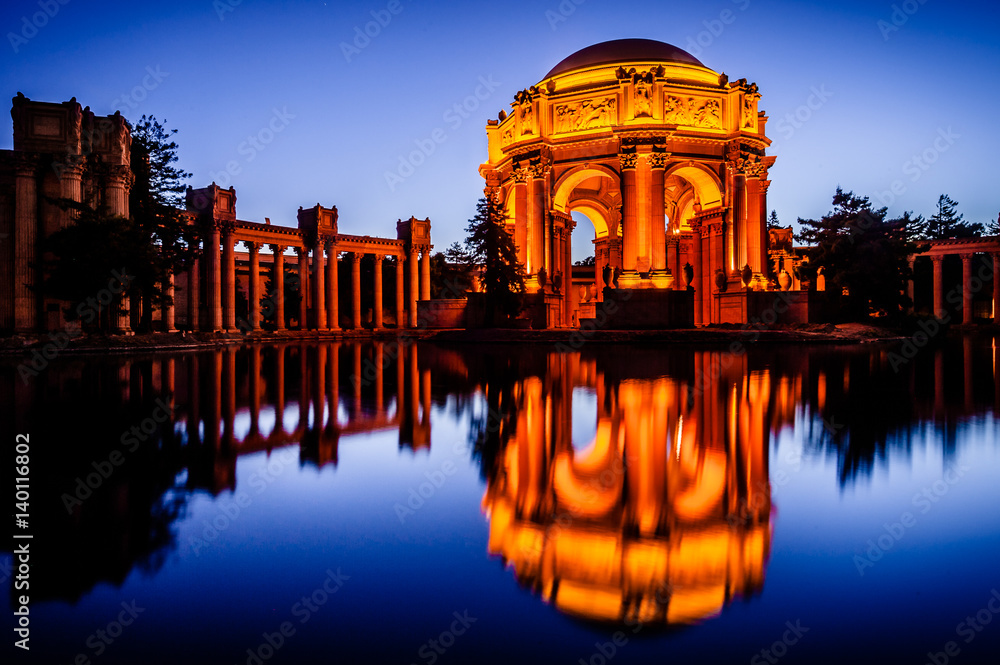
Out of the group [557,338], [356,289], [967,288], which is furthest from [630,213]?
[967,288]

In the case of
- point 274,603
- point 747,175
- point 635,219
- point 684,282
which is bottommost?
point 274,603

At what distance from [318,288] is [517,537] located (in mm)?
45210

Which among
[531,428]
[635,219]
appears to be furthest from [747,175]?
[531,428]

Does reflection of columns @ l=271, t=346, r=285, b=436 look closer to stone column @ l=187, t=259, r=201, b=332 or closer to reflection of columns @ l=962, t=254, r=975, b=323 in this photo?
stone column @ l=187, t=259, r=201, b=332

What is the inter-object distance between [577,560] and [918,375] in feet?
42.7

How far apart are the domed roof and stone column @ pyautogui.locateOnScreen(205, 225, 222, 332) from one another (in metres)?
24.5

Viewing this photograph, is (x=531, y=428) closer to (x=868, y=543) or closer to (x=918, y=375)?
(x=868, y=543)

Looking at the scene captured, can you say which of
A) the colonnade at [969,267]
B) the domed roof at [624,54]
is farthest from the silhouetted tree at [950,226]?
the domed roof at [624,54]

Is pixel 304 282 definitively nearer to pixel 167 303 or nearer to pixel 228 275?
pixel 228 275

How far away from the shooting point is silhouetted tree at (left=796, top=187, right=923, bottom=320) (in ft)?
113

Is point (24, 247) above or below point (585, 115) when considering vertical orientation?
below

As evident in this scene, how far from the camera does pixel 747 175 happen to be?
35.5 m

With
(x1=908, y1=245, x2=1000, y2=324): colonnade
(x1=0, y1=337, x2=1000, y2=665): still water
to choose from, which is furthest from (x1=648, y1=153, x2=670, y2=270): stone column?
(x1=908, y1=245, x2=1000, y2=324): colonnade

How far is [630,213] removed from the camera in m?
33.2
